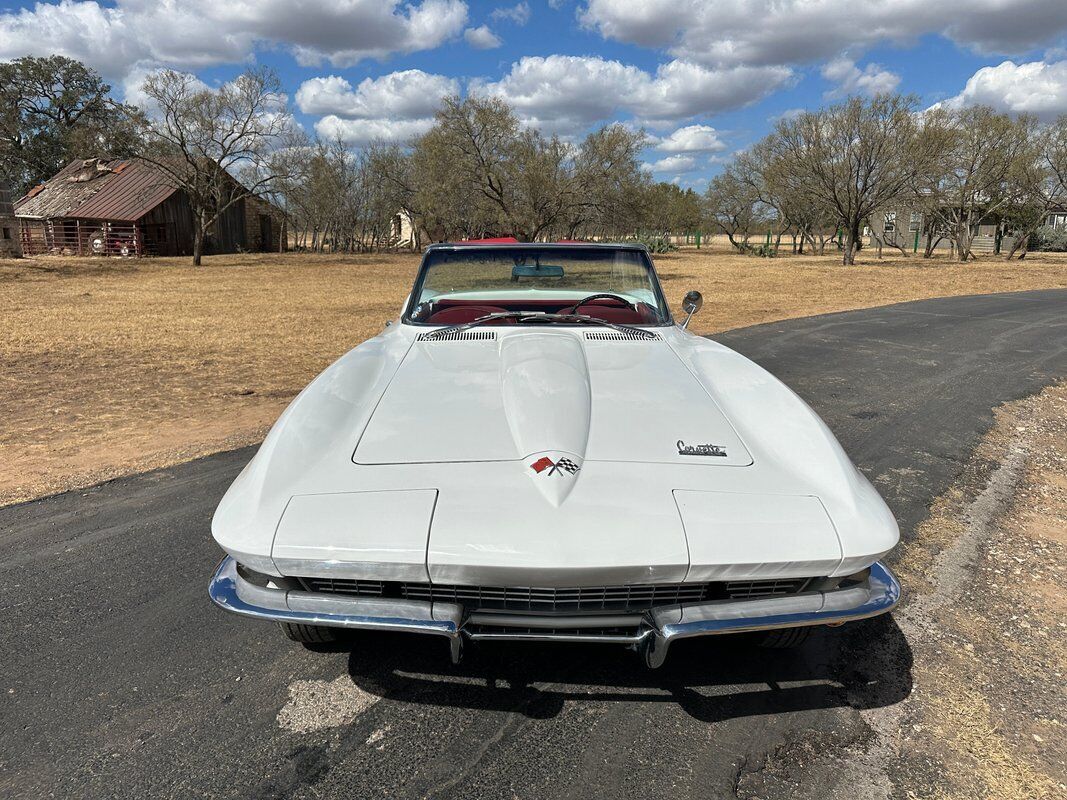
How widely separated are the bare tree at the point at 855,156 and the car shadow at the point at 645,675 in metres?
33.2

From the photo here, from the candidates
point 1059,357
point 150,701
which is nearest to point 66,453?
point 150,701

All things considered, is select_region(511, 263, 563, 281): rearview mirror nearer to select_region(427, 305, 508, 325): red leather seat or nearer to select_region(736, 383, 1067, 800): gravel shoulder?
select_region(427, 305, 508, 325): red leather seat

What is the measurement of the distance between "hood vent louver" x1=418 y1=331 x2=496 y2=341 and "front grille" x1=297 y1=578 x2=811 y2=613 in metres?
1.61

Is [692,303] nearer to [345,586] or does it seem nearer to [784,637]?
[784,637]

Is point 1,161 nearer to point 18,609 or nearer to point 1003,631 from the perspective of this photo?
point 18,609

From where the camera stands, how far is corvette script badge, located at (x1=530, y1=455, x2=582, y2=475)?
2090 millimetres

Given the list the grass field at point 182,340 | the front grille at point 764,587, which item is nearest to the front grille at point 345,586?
the front grille at point 764,587

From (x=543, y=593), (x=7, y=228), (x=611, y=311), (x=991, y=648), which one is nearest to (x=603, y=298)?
(x=611, y=311)

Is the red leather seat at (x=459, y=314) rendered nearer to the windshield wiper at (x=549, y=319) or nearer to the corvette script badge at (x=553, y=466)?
the windshield wiper at (x=549, y=319)

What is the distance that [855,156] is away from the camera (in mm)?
31141

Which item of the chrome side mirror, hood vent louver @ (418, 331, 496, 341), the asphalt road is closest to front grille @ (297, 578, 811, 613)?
the asphalt road

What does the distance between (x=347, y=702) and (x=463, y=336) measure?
175cm

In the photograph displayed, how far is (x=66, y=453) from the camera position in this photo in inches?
186

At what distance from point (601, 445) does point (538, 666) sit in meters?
0.85
